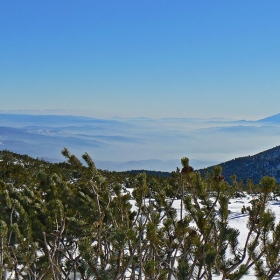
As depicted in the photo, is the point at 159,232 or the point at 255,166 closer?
the point at 159,232

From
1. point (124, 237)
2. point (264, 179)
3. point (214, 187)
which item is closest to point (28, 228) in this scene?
point (124, 237)

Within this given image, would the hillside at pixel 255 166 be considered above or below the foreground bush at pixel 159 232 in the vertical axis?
below

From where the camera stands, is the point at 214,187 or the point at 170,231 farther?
the point at 170,231

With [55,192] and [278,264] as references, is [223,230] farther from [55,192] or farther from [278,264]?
[55,192]

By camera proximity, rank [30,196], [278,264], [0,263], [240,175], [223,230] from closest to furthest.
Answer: [278,264], [223,230], [0,263], [30,196], [240,175]

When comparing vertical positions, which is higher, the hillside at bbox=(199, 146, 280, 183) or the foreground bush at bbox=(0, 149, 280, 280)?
the foreground bush at bbox=(0, 149, 280, 280)

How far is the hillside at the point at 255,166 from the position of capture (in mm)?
101306

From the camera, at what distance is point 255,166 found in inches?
4250

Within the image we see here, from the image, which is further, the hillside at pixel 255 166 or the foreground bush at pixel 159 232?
the hillside at pixel 255 166

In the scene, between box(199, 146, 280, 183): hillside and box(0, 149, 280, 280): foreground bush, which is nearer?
box(0, 149, 280, 280): foreground bush

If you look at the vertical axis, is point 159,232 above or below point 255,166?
above

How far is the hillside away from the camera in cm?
10131

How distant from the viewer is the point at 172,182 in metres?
3.97

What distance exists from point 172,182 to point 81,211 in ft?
3.78
